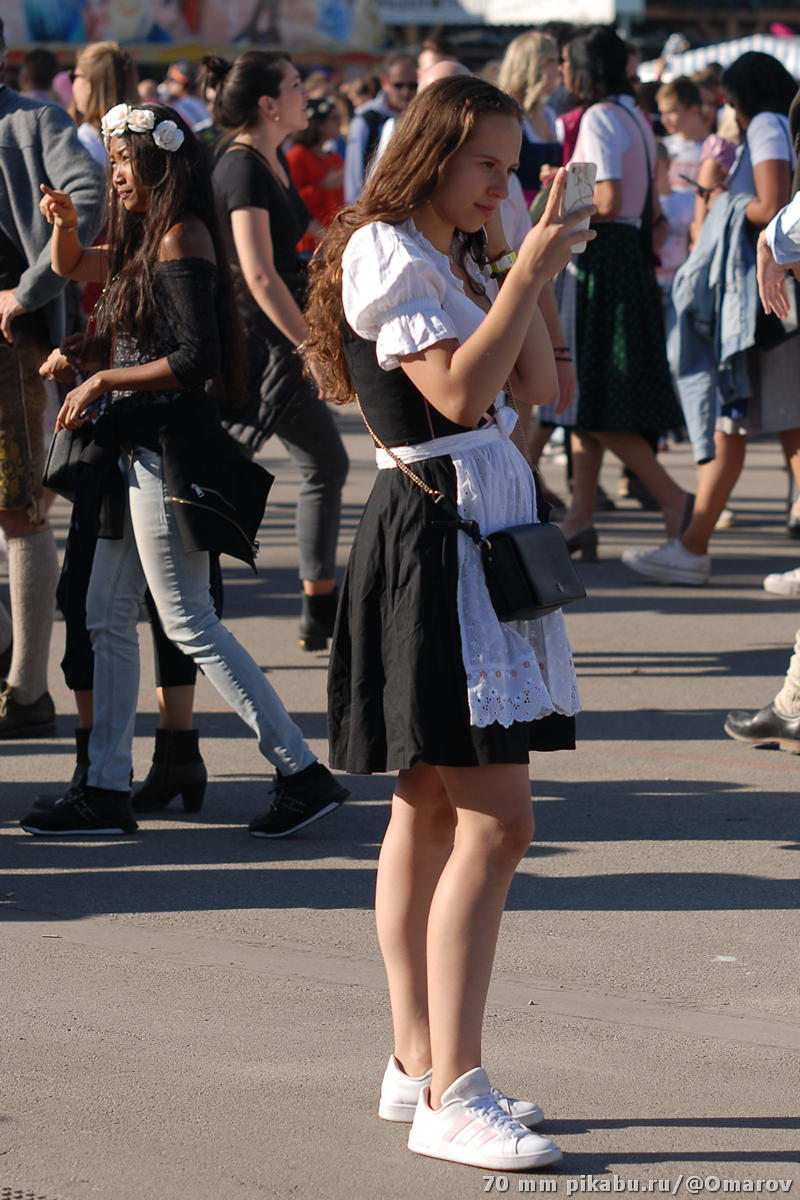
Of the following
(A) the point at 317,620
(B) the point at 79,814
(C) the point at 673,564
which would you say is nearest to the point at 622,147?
(C) the point at 673,564

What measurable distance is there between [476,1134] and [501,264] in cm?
155

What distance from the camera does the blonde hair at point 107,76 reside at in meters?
7.84

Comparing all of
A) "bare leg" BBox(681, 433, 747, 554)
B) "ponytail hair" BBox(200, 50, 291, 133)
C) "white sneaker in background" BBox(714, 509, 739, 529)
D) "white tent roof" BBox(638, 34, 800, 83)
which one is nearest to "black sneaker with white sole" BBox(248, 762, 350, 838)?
"ponytail hair" BBox(200, 50, 291, 133)

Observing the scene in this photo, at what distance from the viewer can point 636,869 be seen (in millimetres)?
4758

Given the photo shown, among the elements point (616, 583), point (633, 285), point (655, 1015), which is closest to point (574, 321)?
point (633, 285)

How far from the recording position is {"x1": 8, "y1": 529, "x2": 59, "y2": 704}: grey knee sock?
5.95 meters

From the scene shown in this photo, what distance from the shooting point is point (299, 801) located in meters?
4.98

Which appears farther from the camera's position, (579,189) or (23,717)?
(23,717)

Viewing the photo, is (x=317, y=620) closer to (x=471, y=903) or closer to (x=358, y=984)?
(x=358, y=984)

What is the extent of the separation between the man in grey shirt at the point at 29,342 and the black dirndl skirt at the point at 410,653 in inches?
107

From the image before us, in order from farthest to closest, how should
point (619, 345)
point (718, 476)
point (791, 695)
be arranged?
1. point (619, 345)
2. point (718, 476)
3. point (791, 695)

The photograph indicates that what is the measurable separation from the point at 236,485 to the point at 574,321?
4.18 meters

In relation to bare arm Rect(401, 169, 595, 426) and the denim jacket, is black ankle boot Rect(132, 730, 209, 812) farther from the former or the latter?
the denim jacket

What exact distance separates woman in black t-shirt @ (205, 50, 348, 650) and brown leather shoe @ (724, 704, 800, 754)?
5.98 ft
